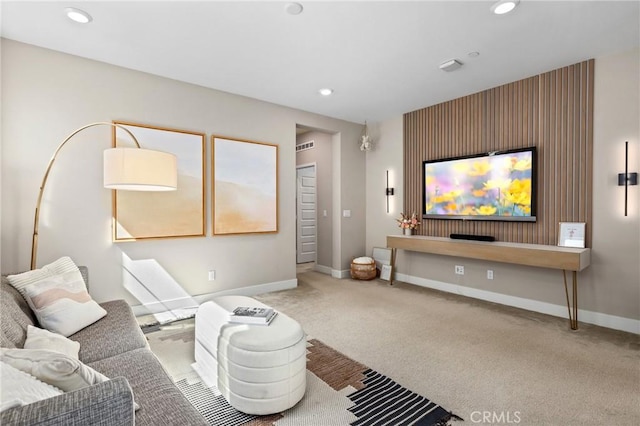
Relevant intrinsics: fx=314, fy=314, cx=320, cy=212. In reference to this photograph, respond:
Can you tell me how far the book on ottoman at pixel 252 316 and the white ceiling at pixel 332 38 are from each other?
2.17m

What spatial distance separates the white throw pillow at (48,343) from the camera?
1439 millimetres

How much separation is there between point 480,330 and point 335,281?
7.90ft

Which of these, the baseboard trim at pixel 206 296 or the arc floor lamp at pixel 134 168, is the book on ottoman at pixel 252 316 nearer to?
the arc floor lamp at pixel 134 168

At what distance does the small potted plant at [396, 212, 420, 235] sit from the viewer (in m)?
4.73

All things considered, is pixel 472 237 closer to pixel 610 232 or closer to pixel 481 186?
pixel 481 186

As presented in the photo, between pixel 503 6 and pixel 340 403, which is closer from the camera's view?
pixel 340 403

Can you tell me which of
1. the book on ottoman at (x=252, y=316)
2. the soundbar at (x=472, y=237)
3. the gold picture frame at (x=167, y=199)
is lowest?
the book on ottoman at (x=252, y=316)

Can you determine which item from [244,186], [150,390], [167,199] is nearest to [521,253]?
[244,186]

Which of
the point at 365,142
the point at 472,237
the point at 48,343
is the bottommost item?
the point at 48,343

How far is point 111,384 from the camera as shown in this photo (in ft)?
3.15

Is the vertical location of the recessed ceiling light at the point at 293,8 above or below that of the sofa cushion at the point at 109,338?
above

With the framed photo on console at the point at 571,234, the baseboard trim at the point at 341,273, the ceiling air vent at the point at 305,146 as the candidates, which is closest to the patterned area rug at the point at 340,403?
the framed photo on console at the point at 571,234

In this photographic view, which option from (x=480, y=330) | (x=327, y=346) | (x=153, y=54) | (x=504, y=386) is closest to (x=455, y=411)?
(x=504, y=386)

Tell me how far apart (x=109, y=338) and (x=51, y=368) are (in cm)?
88
